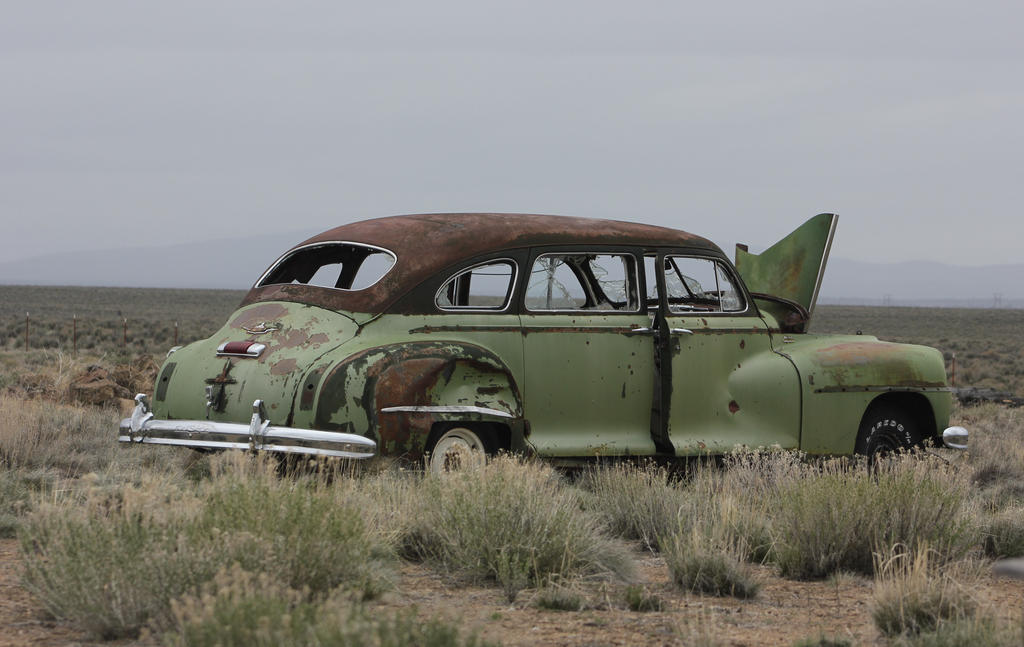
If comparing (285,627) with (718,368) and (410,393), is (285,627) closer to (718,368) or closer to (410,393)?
(410,393)

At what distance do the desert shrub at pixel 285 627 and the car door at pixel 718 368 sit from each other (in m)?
4.62

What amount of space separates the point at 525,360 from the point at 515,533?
83.2 inches

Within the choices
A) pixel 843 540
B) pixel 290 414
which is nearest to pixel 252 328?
pixel 290 414

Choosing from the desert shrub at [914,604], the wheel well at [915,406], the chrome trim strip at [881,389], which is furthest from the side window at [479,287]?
the desert shrub at [914,604]

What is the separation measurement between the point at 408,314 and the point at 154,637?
3334mm

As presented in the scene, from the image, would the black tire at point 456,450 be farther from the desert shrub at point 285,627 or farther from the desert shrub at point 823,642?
the desert shrub at point 285,627

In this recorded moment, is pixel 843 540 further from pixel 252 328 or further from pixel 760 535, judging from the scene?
pixel 252 328

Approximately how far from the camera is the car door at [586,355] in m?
8.25

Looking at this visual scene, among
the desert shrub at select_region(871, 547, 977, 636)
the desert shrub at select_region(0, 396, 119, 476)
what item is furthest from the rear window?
the desert shrub at select_region(871, 547, 977, 636)

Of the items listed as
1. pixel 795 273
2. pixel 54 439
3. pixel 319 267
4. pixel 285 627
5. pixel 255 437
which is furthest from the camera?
pixel 54 439

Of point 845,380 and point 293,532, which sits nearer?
point 293,532

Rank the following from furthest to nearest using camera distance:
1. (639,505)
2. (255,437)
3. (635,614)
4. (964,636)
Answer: (639,505), (255,437), (635,614), (964,636)

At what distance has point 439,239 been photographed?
325 inches

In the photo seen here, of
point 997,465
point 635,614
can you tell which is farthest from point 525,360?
point 997,465
